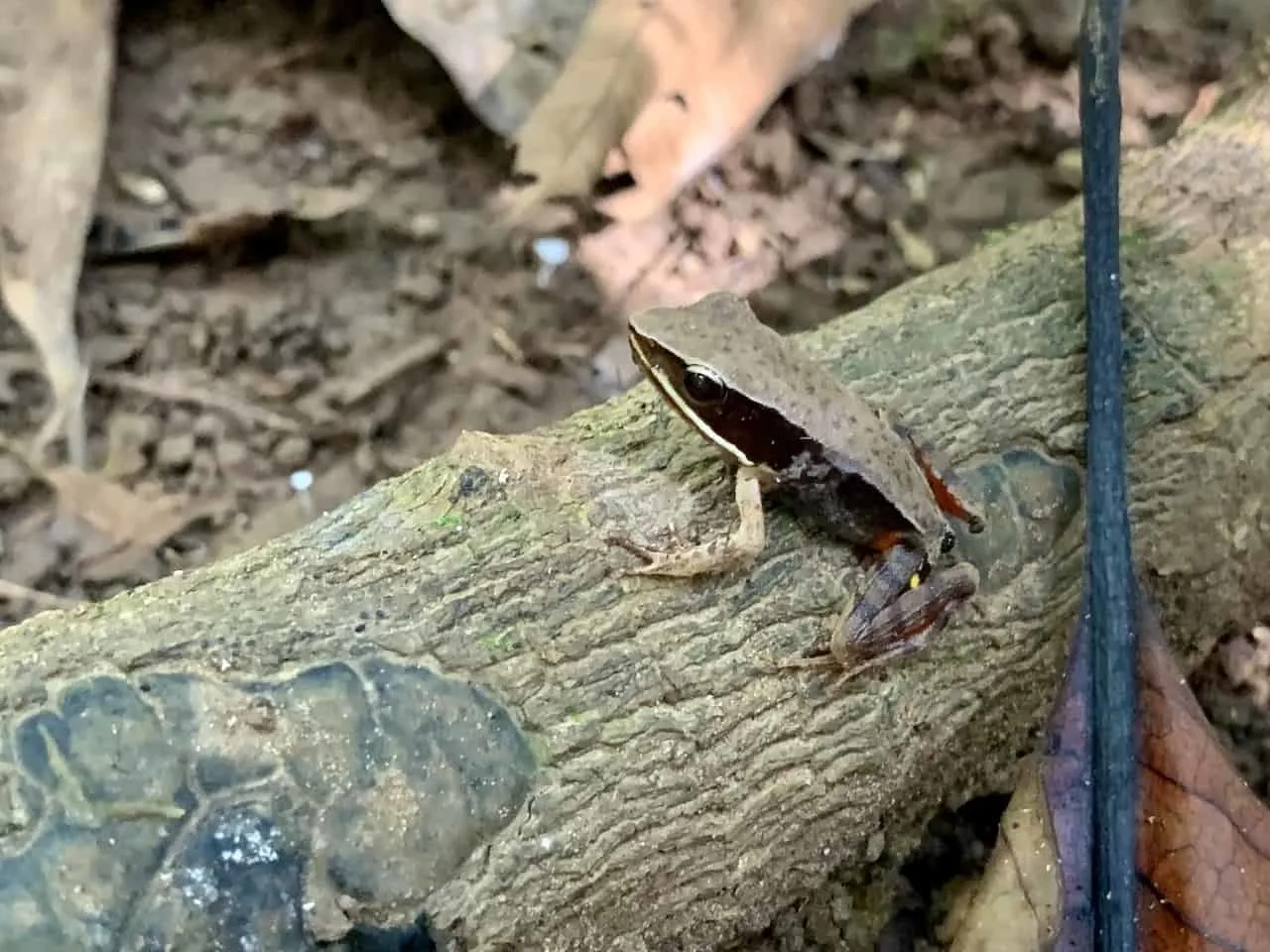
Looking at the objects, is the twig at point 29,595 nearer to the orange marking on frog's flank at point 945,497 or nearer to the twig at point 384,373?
the twig at point 384,373

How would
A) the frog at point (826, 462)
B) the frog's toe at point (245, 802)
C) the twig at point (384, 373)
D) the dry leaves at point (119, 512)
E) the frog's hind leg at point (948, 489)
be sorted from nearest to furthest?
the frog's toe at point (245, 802) < the frog at point (826, 462) < the frog's hind leg at point (948, 489) < the dry leaves at point (119, 512) < the twig at point (384, 373)

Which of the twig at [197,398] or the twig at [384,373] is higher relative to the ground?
the twig at [384,373]

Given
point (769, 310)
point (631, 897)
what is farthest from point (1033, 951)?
point (769, 310)

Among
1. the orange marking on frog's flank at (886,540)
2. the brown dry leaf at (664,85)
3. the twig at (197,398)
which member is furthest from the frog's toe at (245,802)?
the brown dry leaf at (664,85)

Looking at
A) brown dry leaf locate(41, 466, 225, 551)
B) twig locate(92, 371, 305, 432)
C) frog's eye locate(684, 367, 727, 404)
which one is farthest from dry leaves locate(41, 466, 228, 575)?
frog's eye locate(684, 367, 727, 404)

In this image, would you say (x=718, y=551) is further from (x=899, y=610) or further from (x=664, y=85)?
(x=664, y=85)

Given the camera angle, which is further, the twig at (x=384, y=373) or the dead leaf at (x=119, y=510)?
the twig at (x=384, y=373)

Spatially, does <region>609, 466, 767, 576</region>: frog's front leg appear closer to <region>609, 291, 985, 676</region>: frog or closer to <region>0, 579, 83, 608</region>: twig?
<region>609, 291, 985, 676</region>: frog
